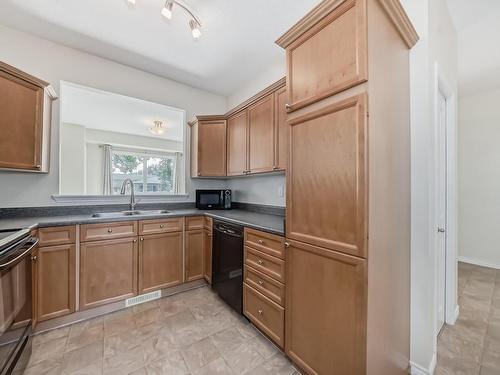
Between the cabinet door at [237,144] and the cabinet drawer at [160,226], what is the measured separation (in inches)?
37.0

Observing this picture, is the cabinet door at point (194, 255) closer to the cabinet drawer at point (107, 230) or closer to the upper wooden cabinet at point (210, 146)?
the cabinet drawer at point (107, 230)

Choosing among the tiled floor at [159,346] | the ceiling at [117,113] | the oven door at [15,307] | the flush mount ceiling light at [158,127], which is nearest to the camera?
the oven door at [15,307]

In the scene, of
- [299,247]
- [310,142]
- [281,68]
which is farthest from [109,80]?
[299,247]

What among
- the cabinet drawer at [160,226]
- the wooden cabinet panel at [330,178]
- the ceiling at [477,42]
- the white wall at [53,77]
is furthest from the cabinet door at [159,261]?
the ceiling at [477,42]

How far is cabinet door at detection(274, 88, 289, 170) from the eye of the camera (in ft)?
6.98

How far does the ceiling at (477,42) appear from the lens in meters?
1.79

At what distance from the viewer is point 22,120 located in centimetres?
193

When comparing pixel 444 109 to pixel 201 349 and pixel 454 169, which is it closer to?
pixel 454 169

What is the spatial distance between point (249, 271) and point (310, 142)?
1250 mm

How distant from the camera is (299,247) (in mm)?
1443

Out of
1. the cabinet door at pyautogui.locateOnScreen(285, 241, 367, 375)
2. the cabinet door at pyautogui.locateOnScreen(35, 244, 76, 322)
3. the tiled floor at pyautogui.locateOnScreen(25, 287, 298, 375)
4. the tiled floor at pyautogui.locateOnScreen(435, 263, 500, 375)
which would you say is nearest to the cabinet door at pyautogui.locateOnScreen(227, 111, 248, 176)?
the cabinet door at pyautogui.locateOnScreen(285, 241, 367, 375)

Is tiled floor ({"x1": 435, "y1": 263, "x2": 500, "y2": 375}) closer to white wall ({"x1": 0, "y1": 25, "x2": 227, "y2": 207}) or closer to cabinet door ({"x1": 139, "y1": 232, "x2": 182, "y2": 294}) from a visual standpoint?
cabinet door ({"x1": 139, "y1": 232, "x2": 182, "y2": 294})

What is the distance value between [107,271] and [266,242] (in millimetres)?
1651

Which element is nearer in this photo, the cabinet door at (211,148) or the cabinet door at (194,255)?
the cabinet door at (194,255)
